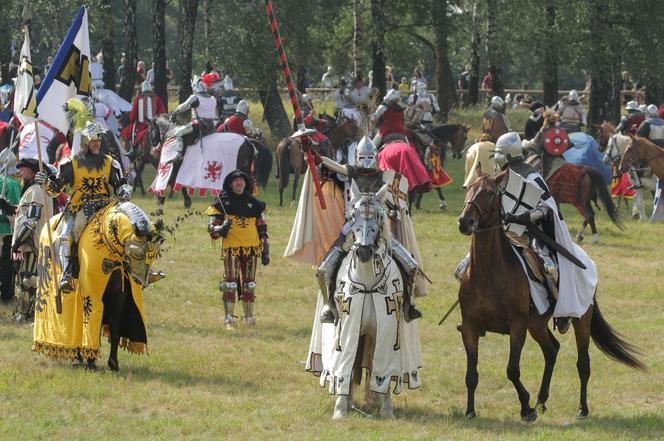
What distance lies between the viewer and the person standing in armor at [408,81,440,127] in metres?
31.6

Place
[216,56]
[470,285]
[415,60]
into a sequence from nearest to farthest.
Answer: [470,285]
[216,56]
[415,60]

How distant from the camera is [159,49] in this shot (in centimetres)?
3653

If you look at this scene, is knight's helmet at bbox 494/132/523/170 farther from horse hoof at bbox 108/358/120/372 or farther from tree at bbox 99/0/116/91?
tree at bbox 99/0/116/91

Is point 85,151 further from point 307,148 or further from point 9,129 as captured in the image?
point 9,129

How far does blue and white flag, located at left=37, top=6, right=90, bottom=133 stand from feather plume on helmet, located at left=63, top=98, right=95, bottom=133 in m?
0.04

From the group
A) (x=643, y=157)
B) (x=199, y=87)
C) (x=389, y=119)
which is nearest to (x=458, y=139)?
(x=643, y=157)

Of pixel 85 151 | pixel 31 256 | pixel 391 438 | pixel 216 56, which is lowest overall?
pixel 391 438

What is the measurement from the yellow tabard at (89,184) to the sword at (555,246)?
3923mm

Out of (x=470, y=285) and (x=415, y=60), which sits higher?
(x=415, y=60)

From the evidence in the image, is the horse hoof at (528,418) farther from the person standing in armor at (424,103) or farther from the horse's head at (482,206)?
the person standing in armor at (424,103)

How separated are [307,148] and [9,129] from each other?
1148 cm

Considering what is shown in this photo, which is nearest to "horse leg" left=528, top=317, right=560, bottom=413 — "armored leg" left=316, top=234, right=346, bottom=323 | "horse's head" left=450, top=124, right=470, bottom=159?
"armored leg" left=316, top=234, right=346, bottom=323

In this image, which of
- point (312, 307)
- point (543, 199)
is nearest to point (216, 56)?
point (312, 307)

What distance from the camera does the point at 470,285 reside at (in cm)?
1111
